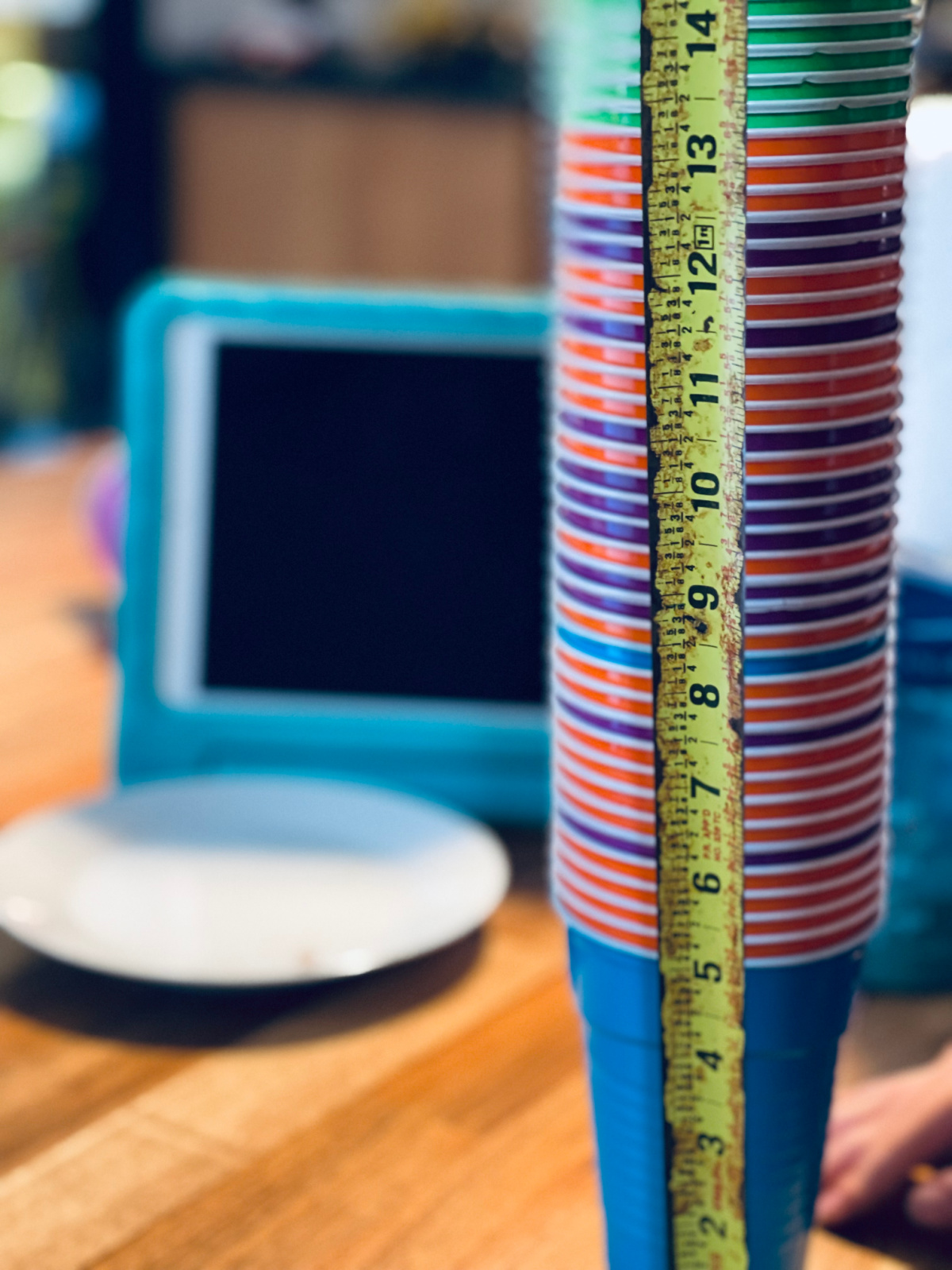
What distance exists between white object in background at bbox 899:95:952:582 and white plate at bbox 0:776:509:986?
234 millimetres

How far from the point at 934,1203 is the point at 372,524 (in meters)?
0.43

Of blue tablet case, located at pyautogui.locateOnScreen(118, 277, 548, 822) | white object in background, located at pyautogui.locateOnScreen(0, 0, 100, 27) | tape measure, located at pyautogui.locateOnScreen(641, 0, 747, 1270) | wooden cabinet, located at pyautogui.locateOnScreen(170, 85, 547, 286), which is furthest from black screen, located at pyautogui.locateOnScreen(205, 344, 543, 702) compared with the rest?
white object in background, located at pyautogui.locateOnScreen(0, 0, 100, 27)

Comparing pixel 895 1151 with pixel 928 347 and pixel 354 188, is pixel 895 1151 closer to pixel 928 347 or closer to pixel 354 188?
pixel 928 347

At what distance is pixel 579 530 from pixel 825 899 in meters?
0.11

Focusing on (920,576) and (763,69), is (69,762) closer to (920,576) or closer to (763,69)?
(920,576)

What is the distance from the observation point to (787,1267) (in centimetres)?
43

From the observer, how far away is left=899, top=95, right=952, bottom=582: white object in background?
65cm

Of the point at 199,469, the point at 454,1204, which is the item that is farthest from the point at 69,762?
the point at 454,1204

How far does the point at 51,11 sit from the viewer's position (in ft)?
9.39

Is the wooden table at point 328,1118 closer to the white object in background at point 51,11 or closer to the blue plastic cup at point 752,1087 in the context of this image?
the blue plastic cup at point 752,1087

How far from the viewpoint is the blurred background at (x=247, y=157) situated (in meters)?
2.76

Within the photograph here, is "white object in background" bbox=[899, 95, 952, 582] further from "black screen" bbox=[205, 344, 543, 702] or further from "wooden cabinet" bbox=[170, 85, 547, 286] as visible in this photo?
"wooden cabinet" bbox=[170, 85, 547, 286]

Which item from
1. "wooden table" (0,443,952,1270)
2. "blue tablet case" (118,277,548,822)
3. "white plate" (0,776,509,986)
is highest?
"blue tablet case" (118,277,548,822)

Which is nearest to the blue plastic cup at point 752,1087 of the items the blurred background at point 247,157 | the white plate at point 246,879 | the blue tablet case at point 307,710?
the white plate at point 246,879
